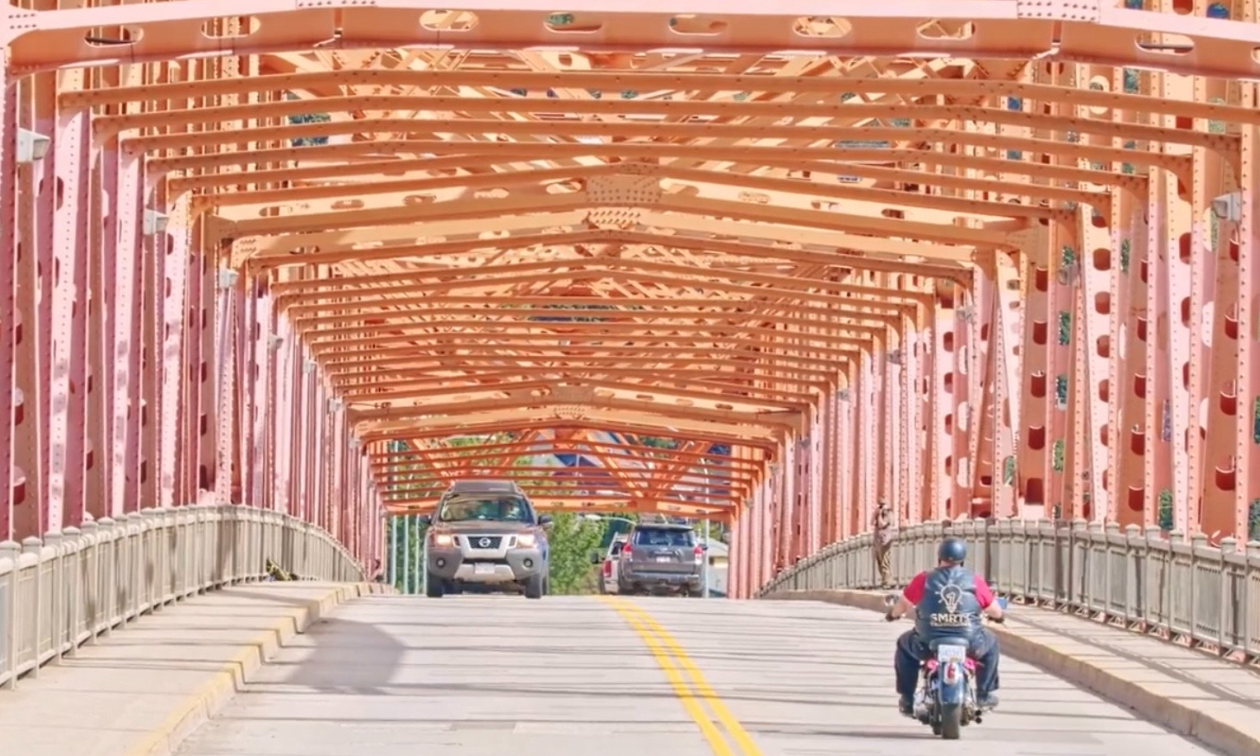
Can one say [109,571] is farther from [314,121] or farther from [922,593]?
[314,121]

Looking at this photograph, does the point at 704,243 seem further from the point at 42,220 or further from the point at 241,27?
the point at 42,220

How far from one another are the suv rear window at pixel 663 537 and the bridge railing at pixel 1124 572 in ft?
37.9

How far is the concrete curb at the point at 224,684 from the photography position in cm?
1487

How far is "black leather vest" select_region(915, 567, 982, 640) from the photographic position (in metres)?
17.3

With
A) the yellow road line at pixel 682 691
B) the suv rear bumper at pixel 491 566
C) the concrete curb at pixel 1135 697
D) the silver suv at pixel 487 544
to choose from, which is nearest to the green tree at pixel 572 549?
the silver suv at pixel 487 544

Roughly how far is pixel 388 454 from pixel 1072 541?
61.6 m

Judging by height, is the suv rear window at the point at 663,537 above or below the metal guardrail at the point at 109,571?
below

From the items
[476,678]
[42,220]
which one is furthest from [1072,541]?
[42,220]

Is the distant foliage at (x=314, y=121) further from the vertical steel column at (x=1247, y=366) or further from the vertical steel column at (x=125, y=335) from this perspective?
the vertical steel column at (x=1247, y=366)

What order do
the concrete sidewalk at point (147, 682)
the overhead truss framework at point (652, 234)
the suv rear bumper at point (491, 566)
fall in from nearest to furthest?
the concrete sidewalk at point (147, 682), the overhead truss framework at point (652, 234), the suv rear bumper at point (491, 566)

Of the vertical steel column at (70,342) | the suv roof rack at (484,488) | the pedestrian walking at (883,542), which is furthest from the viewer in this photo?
the pedestrian walking at (883,542)

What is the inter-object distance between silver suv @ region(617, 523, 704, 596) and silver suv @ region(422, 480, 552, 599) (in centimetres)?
1628

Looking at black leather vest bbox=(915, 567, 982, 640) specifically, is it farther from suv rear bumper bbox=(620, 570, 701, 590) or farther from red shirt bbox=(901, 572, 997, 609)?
suv rear bumper bbox=(620, 570, 701, 590)

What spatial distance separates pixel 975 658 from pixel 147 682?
553 cm
